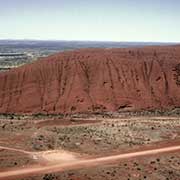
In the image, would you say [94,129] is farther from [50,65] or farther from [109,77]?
[50,65]

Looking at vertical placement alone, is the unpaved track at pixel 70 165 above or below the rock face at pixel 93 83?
below

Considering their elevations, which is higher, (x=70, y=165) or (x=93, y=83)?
(x=93, y=83)

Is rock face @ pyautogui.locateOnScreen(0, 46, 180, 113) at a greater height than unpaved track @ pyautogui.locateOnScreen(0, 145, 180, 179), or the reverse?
rock face @ pyautogui.locateOnScreen(0, 46, 180, 113)

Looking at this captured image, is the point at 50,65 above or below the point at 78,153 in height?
above

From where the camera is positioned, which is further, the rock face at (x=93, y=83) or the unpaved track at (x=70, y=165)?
the rock face at (x=93, y=83)

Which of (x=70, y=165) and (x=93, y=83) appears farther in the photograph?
(x=93, y=83)

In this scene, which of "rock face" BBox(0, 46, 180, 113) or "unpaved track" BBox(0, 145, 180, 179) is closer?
"unpaved track" BBox(0, 145, 180, 179)

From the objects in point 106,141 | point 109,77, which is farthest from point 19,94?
point 106,141

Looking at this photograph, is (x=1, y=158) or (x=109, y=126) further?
(x=109, y=126)
